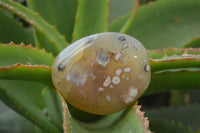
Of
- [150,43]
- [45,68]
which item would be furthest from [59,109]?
[150,43]

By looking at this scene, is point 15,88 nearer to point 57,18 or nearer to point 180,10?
point 57,18

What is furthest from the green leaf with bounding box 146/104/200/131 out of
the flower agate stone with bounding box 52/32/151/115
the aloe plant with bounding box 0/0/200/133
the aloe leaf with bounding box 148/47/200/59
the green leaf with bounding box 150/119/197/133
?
the flower agate stone with bounding box 52/32/151/115

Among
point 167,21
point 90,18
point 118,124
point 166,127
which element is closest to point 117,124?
point 118,124

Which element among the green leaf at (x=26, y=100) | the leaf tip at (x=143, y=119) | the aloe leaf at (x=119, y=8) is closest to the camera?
the leaf tip at (x=143, y=119)

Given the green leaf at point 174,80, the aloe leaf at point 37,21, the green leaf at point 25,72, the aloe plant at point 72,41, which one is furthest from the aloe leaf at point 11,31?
the green leaf at point 174,80

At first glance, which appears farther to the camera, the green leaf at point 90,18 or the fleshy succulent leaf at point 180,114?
the fleshy succulent leaf at point 180,114

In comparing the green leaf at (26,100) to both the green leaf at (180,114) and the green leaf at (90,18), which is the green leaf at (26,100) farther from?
the green leaf at (180,114)

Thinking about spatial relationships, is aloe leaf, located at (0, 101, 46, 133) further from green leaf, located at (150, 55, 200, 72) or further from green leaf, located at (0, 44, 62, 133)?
green leaf, located at (150, 55, 200, 72)
